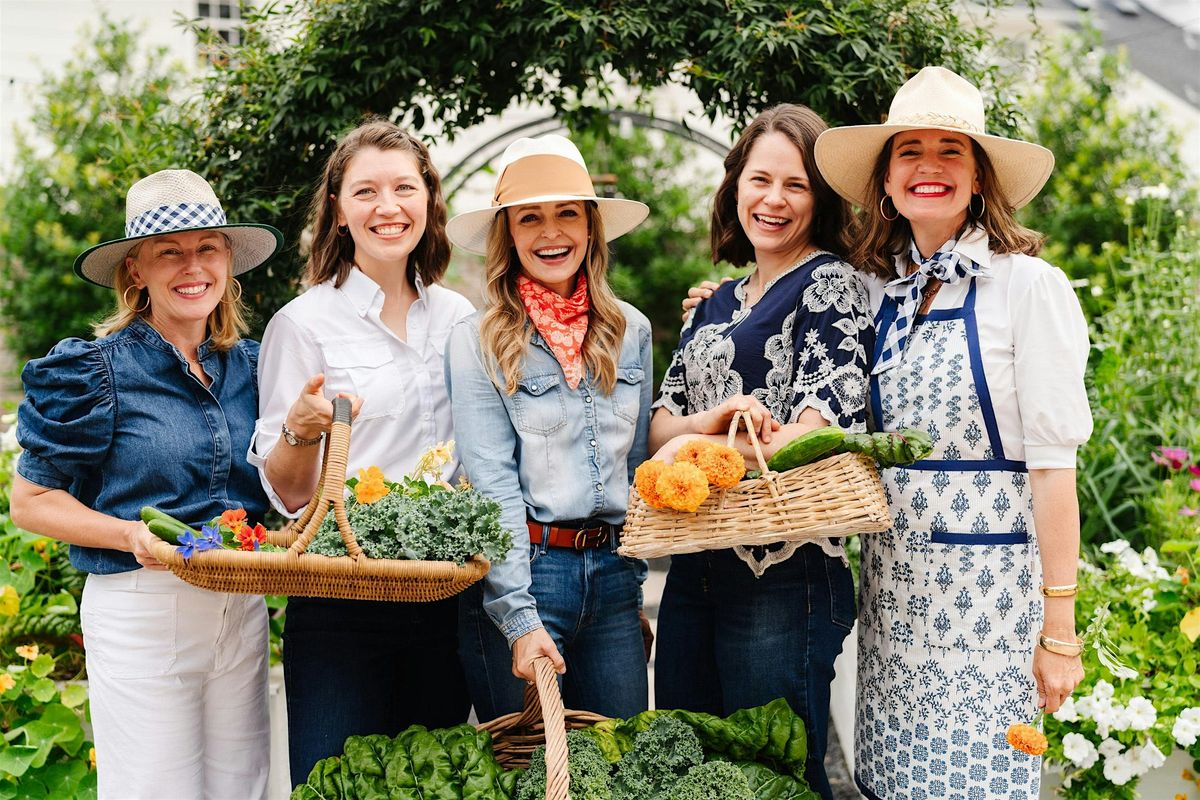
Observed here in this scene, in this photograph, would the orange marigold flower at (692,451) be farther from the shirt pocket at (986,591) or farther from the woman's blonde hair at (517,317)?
the shirt pocket at (986,591)

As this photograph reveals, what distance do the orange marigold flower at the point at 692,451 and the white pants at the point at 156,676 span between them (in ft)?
3.94

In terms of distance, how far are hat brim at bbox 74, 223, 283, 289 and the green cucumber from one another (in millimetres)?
1491

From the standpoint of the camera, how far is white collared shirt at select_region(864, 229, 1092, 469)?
2170mm

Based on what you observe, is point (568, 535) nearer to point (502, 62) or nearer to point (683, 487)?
point (683, 487)

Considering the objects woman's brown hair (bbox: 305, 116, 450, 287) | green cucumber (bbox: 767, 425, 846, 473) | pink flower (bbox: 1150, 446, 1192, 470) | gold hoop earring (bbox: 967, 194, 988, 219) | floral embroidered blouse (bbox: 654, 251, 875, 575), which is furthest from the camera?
pink flower (bbox: 1150, 446, 1192, 470)

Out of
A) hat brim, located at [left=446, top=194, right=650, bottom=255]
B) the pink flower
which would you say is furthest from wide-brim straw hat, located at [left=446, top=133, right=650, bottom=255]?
the pink flower

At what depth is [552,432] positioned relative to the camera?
2418 millimetres

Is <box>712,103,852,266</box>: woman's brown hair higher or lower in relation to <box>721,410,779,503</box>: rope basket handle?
higher

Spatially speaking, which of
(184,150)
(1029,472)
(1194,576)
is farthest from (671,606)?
(184,150)

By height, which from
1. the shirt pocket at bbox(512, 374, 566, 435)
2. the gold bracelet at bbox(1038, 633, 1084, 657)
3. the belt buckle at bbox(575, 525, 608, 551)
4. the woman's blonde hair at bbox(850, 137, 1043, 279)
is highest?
A: the woman's blonde hair at bbox(850, 137, 1043, 279)

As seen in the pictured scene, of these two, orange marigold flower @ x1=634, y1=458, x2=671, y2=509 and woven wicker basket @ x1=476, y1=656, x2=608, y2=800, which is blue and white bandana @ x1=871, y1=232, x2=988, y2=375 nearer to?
orange marigold flower @ x1=634, y1=458, x2=671, y2=509

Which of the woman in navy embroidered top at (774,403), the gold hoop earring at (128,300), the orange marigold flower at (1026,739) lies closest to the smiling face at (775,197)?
Answer: the woman in navy embroidered top at (774,403)

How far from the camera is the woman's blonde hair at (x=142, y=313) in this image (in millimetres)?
2492

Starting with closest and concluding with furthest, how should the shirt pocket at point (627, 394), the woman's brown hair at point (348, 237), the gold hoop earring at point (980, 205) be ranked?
the gold hoop earring at point (980, 205), the shirt pocket at point (627, 394), the woman's brown hair at point (348, 237)
